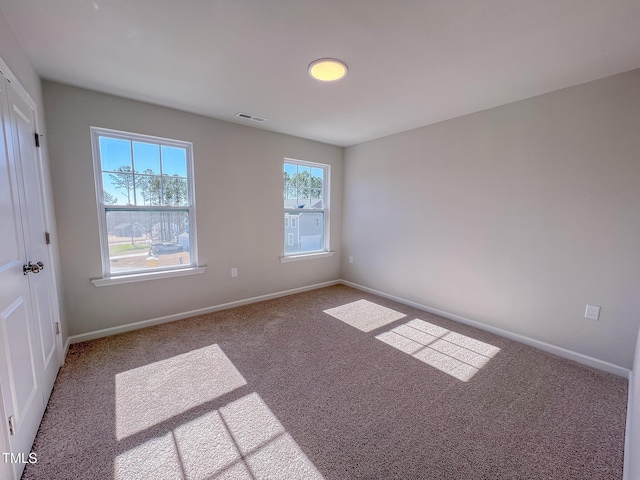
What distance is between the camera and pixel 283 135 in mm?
3854

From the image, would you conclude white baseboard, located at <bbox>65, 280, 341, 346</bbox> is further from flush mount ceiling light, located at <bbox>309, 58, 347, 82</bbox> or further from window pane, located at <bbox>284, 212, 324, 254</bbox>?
flush mount ceiling light, located at <bbox>309, 58, 347, 82</bbox>

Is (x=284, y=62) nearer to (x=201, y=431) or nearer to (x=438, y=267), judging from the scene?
(x=201, y=431)

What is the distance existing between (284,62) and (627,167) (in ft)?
9.01

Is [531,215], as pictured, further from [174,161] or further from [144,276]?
[144,276]

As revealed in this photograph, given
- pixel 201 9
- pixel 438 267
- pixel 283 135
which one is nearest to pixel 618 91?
pixel 438 267

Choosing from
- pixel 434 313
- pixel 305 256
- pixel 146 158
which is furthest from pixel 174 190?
pixel 434 313

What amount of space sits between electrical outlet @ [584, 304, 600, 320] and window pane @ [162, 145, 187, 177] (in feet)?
13.8

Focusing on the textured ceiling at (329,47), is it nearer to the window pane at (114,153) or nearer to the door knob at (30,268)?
the window pane at (114,153)

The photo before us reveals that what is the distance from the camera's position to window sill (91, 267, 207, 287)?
105 inches

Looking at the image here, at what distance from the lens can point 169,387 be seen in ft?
6.50

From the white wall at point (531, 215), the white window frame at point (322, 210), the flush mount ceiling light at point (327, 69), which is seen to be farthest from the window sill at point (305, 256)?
the flush mount ceiling light at point (327, 69)

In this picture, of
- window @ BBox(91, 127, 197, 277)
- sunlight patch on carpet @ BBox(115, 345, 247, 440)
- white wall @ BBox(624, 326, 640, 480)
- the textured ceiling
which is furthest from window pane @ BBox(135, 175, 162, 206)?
white wall @ BBox(624, 326, 640, 480)

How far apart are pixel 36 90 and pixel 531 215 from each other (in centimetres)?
438

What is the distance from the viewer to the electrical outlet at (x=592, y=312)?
2.29 meters
